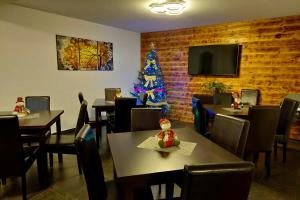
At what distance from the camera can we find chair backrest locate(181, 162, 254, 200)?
0.99 m

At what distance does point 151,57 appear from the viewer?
5.84 metres

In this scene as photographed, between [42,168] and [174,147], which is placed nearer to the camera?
[174,147]

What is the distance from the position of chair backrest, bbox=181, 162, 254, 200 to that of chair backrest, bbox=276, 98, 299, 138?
259cm

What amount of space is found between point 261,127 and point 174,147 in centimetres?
154

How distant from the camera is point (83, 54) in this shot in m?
4.95

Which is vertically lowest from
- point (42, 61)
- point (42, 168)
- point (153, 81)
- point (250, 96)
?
point (42, 168)

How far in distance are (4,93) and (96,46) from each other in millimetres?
2255

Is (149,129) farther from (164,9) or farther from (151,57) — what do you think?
(151,57)

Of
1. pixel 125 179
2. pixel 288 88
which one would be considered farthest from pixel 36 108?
pixel 288 88

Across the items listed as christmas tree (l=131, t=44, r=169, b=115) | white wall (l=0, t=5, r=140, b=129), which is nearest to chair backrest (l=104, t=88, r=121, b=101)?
white wall (l=0, t=5, r=140, b=129)

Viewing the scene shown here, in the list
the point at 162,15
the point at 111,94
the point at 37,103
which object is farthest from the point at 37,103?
the point at 162,15

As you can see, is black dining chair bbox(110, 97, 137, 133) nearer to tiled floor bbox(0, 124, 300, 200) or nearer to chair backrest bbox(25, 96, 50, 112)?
tiled floor bbox(0, 124, 300, 200)

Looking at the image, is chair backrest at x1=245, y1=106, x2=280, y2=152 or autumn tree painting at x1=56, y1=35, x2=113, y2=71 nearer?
chair backrest at x1=245, y1=106, x2=280, y2=152

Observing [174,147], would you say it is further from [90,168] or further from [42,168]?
[42,168]
